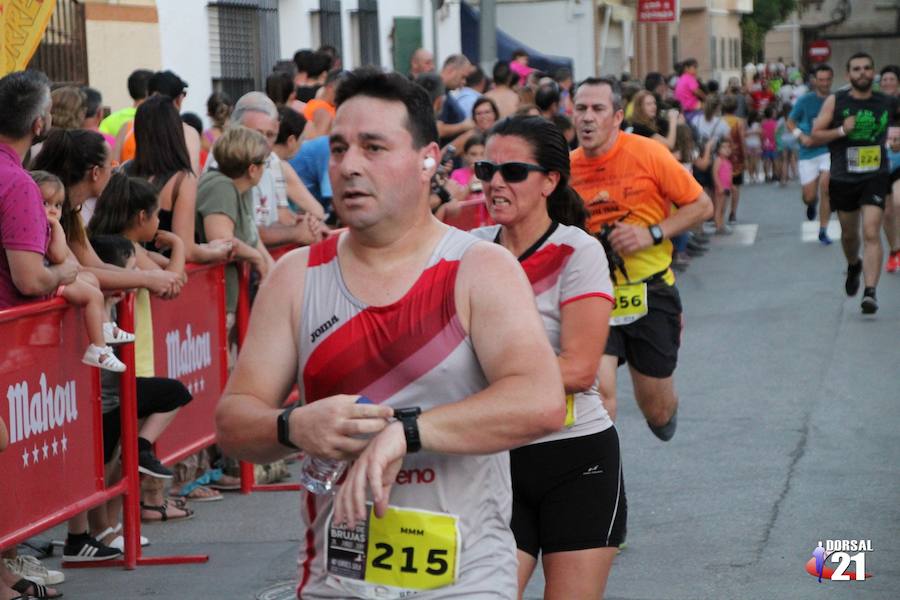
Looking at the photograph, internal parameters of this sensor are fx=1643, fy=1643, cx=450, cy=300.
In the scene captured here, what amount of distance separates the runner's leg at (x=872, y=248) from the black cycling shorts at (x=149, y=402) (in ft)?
25.7

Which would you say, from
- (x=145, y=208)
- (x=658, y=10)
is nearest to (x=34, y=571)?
(x=145, y=208)

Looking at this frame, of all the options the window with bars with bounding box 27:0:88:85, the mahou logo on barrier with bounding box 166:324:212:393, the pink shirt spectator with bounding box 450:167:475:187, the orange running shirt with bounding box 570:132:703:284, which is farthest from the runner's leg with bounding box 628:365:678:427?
the window with bars with bounding box 27:0:88:85

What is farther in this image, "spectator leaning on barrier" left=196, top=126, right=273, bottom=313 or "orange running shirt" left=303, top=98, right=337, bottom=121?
"orange running shirt" left=303, top=98, right=337, bottom=121

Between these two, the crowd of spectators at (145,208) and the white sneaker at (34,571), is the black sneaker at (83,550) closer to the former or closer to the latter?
the crowd of spectators at (145,208)

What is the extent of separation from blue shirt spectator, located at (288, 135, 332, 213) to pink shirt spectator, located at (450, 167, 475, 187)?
2.67 meters

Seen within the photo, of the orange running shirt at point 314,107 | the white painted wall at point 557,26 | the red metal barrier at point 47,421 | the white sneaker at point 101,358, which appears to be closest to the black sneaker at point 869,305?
the orange running shirt at point 314,107

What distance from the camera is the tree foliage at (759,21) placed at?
7300 centimetres

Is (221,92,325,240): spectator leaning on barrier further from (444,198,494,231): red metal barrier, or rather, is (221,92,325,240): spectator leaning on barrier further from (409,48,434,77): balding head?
(409,48,434,77): balding head

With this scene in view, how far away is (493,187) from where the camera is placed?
5160 millimetres

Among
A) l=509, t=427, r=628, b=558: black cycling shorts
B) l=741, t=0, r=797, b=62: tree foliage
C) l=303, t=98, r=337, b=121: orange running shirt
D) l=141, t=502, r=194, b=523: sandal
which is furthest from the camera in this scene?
l=741, t=0, r=797, b=62: tree foliage

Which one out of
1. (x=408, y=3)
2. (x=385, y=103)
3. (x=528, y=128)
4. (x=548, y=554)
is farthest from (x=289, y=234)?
(x=408, y=3)

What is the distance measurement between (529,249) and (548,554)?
0.98 metres

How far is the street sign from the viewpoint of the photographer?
40.1 metres

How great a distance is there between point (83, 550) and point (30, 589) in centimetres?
69
